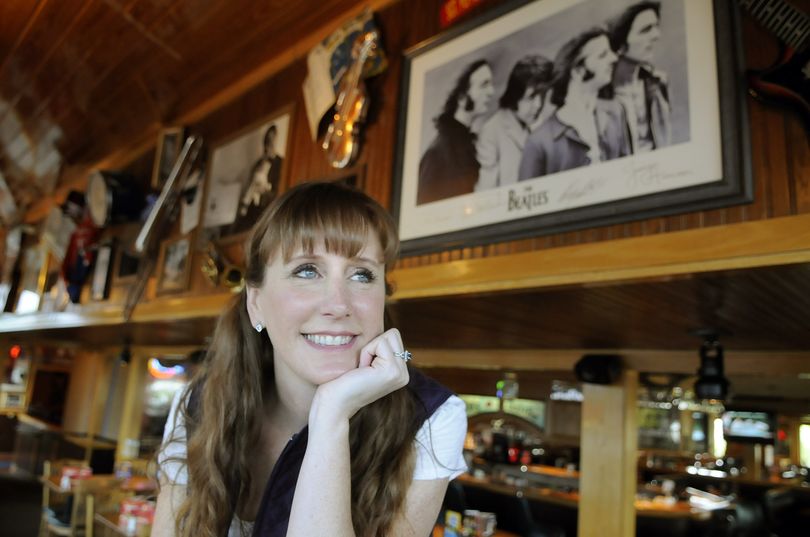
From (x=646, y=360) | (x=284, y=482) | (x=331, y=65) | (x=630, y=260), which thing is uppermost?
(x=331, y=65)

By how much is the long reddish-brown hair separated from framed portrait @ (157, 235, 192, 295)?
2.85m

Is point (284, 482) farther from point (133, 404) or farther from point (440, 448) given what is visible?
point (133, 404)

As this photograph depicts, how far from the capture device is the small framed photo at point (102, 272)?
532 centimetres

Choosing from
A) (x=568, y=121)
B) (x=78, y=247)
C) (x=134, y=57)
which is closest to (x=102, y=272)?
(x=78, y=247)

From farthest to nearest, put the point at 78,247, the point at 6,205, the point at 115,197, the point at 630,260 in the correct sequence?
the point at 6,205
the point at 78,247
the point at 115,197
the point at 630,260

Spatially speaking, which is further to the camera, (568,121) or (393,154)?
(393,154)

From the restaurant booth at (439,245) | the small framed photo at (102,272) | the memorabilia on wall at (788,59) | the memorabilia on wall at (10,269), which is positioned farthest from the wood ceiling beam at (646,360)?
the memorabilia on wall at (10,269)

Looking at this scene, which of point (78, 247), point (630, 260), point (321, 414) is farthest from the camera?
point (78, 247)

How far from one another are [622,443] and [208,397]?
2.66m

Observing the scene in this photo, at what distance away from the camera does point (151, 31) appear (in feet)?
11.7

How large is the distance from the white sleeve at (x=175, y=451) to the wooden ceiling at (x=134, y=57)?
224 cm

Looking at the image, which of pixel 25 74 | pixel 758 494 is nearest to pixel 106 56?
pixel 25 74

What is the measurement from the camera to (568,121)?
209 cm

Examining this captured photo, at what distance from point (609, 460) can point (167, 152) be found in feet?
12.5
